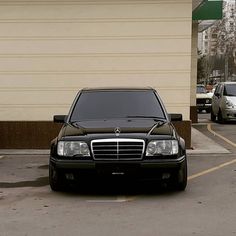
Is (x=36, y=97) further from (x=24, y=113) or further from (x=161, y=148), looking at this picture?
(x=161, y=148)

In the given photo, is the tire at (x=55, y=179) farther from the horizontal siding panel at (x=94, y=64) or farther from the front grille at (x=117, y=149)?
the horizontal siding panel at (x=94, y=64)

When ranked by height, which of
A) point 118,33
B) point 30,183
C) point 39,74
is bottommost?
point 30,183

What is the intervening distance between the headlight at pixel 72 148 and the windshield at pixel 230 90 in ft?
52.8

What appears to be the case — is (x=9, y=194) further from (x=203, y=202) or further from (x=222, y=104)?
(x=222, y=104)

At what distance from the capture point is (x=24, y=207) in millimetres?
7621

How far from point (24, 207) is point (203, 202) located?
249 cm

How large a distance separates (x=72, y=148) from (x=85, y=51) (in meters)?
5.99

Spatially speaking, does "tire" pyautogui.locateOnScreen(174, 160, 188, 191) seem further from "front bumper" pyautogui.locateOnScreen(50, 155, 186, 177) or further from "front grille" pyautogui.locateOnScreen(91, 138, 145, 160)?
"front grille" pyautogui.locateOnScreen(91, 138, 145, 160)

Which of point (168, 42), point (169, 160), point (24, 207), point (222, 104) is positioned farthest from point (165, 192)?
point (222, 104)

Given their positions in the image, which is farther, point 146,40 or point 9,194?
point 146,40

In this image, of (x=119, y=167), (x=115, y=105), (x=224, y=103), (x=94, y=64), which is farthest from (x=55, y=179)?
(x=224, y=103)

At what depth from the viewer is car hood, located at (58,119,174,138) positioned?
8227 mm

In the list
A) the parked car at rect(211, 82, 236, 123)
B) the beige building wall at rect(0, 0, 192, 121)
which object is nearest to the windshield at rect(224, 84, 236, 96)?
the parked car at rect(211, 82, 236, 123)

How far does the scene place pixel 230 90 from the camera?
2353 centimetres
